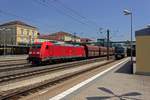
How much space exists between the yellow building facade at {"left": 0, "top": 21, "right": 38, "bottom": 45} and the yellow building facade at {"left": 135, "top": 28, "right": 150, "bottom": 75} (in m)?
81.8

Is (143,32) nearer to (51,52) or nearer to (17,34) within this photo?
(51,52)

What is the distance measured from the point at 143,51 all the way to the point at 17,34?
93.5m

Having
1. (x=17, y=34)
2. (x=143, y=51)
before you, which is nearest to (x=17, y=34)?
(x=17, y=34)

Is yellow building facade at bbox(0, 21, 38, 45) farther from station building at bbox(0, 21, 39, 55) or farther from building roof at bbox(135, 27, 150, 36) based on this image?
building roof at bbox(135, 27, 150, 36)

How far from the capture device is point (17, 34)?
109m

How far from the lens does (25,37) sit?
11444 centimetres

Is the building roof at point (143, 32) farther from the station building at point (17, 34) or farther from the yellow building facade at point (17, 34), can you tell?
the yellow building facade at point (17, 34)

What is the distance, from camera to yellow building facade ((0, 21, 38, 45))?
10519cm

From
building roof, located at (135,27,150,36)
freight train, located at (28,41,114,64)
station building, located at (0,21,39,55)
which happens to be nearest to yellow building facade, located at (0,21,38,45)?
station building, located at (0,21,39,55)

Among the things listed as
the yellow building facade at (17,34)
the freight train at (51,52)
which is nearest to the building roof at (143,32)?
the freight train at (51,52)

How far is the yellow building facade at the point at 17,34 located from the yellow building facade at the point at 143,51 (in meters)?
81.8

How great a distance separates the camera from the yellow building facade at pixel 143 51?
65.7 feet

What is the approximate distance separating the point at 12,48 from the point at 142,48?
62122 millimetres

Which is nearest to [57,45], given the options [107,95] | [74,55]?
[74,55]
